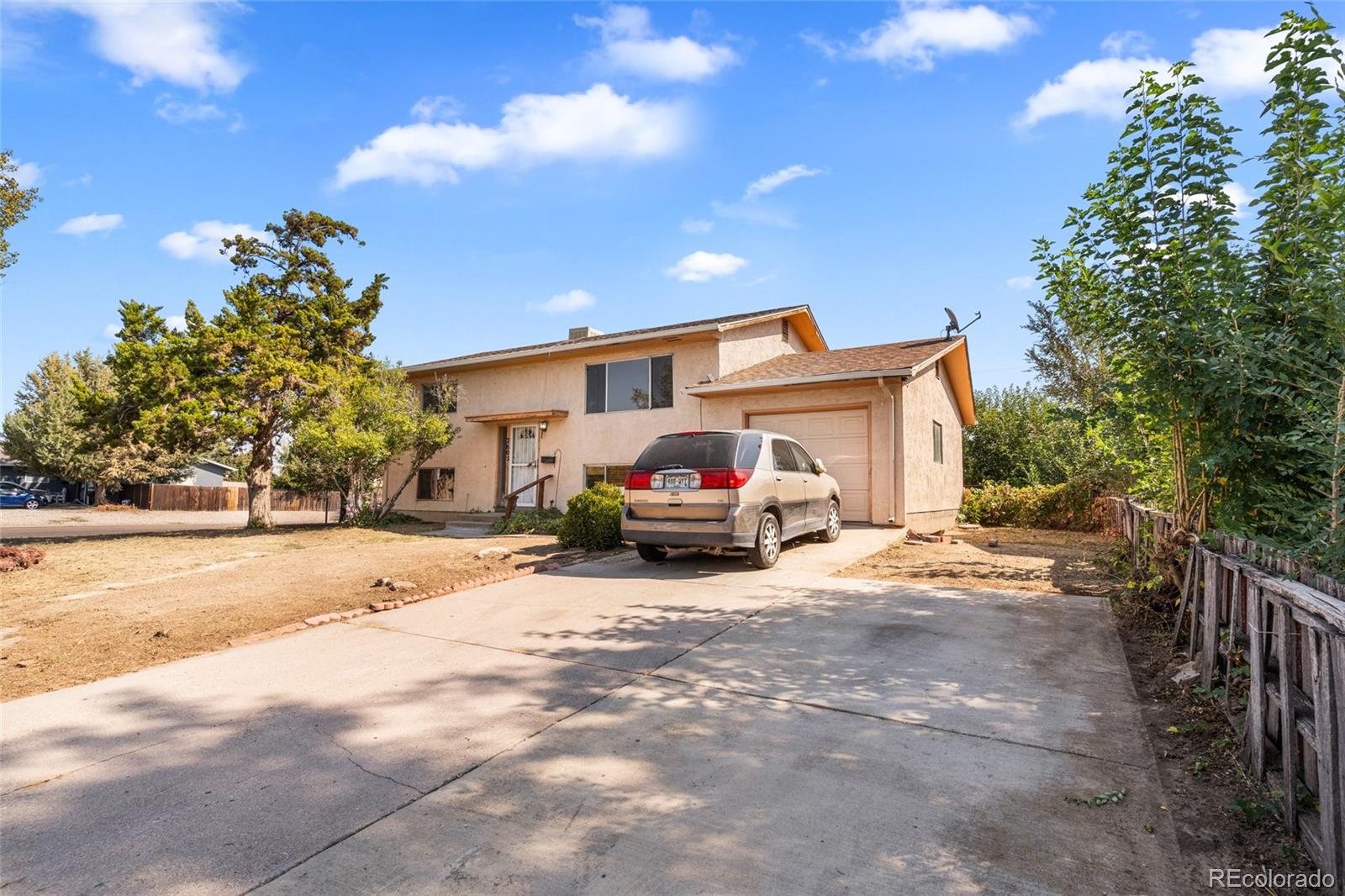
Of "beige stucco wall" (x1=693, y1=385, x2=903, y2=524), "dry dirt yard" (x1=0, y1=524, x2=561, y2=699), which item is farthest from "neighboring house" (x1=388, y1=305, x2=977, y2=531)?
"dry dirt yard" (x1=0, y1=524, x2=561, y2=699)

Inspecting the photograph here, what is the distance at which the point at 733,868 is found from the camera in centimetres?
223

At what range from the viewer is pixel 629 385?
15695 mm

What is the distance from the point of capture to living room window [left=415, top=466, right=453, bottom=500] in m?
18.5

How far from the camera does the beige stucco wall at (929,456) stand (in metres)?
12.9

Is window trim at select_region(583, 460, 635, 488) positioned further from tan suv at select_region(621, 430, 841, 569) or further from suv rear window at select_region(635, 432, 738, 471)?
suv rear window at select_region(635, 432, 738, 471)

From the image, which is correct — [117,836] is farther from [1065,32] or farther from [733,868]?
[1065,32]

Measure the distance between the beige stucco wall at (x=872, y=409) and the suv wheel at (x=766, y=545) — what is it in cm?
492

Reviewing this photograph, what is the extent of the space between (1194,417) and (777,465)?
4.71 meters

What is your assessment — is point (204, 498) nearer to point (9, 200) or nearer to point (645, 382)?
point (9, 200)

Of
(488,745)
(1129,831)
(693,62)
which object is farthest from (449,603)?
(693,62)

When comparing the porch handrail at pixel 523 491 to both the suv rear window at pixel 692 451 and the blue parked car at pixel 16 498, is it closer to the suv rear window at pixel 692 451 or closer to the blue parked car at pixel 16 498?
the suv rear window at pixel 692 451

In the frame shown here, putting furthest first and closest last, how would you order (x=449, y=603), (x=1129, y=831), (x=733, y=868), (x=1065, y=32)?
1. (x=1065, y=32)
2. (x=449, y=603)
3. (x=1129, y=831)
4. (x=733, y=868)

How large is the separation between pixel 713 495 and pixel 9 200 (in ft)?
57.3

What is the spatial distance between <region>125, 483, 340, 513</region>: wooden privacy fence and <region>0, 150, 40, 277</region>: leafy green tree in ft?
75.8
